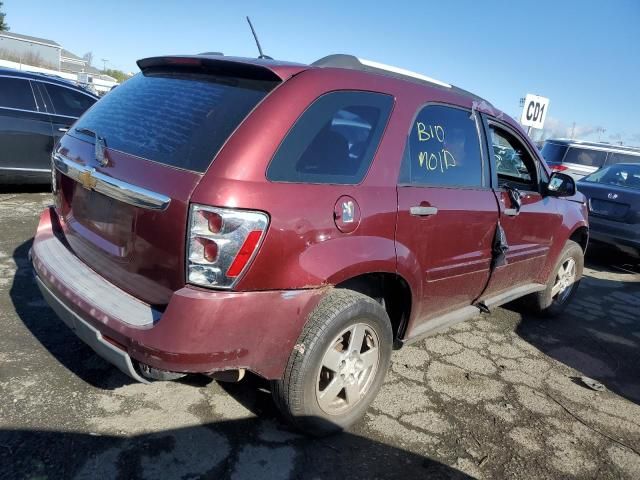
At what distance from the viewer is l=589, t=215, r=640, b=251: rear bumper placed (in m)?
6.57

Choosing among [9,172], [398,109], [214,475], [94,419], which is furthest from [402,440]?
[9,172]

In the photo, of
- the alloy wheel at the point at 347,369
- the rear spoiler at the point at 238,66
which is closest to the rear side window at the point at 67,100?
the rear spoiler at the point at 238,66

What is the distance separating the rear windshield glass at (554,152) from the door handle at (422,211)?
9.62 meters

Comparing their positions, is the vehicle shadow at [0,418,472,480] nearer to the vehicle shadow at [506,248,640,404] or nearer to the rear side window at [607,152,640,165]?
the vehicle shadow at [506,248,640,404]

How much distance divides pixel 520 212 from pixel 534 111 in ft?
36.7

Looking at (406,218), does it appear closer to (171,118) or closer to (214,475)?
(171,118)

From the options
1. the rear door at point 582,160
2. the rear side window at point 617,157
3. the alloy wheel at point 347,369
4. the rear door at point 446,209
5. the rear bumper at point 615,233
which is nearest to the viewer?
the alloy wheel at point 347,369

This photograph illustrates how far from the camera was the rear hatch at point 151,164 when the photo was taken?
204cm

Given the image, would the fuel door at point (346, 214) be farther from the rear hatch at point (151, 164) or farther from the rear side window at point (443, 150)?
the rear hatch at point (151, 164)

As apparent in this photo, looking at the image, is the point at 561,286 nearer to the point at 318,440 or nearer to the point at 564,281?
the point at 564,281

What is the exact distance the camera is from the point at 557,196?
407cm

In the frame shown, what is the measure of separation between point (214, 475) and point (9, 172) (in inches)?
218

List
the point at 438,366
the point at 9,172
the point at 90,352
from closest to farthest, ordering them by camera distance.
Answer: the point at 90,352 → the point at 438,366 → the point at 9,172

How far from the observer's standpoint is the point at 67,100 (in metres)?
6.75
